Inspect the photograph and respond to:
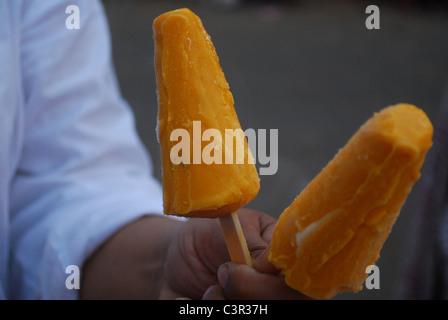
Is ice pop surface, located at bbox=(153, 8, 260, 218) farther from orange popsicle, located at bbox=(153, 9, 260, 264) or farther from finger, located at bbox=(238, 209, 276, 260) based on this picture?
finger, located at bbox=(238, 209, 276, 260)

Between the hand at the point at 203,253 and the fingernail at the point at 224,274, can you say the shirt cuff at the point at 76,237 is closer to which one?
the hand at the point at 203,253

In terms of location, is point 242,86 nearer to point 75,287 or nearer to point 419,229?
point 419,229

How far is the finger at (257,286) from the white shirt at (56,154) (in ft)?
1.42

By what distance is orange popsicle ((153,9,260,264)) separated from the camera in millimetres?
521

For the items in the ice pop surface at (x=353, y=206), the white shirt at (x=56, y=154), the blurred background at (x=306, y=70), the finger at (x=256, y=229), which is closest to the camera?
the ice pop surface at (x=353, y=206)

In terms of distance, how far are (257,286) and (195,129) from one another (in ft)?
0.70

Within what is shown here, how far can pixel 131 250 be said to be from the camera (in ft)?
2.97

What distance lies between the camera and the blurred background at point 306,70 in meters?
2.89

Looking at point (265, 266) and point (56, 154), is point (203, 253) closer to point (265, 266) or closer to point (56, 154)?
point (265, 266)

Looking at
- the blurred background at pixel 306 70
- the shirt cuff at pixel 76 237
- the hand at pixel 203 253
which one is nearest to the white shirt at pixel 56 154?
the shirt cuff at pixel 76 237

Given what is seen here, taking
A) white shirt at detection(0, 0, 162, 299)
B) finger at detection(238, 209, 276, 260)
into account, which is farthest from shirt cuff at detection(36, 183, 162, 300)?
finger at detection(238, 209, 276, 260)

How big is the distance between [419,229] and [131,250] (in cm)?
78

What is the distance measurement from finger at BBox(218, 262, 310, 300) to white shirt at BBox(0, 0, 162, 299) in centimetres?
43
